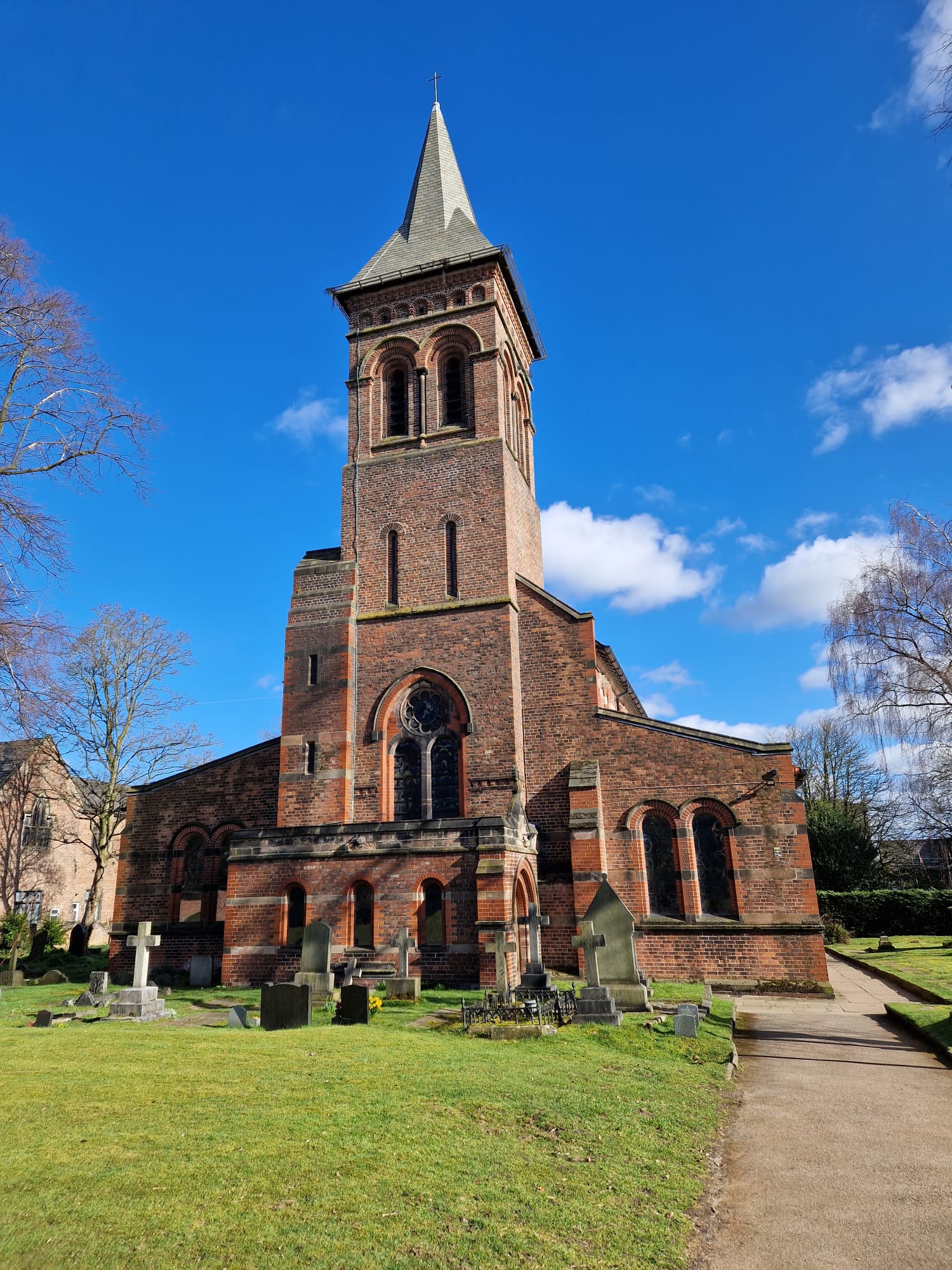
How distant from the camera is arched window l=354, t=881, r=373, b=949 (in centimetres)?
1738

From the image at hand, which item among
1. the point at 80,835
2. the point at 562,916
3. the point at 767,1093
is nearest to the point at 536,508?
the point at 562,916

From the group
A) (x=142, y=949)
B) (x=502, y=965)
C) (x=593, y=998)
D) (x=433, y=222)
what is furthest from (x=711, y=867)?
(x=433, y=222)

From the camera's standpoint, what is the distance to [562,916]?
1917 cm

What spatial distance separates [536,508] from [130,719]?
18.0m

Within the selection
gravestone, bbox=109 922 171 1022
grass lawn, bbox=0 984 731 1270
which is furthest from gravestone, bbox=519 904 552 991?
gravestone, bbox=109 922 171 1022

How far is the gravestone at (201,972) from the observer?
18.8m

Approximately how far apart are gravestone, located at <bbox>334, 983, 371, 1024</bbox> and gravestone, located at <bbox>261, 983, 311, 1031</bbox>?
600 mm

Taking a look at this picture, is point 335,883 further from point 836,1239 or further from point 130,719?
point 130,719

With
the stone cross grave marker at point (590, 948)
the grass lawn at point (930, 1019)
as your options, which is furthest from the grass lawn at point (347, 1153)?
the grass lawn at point (930, 1019)

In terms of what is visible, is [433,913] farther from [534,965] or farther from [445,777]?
[445,777]

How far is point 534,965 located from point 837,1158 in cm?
831

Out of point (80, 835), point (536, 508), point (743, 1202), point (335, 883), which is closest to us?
point (743, 1202)

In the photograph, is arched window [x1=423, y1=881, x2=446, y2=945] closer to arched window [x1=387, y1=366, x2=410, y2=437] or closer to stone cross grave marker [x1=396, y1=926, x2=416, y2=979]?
stone cross grave marker [x1=396, y1=926, x2=416, y2=979]

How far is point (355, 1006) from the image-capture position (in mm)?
12648
